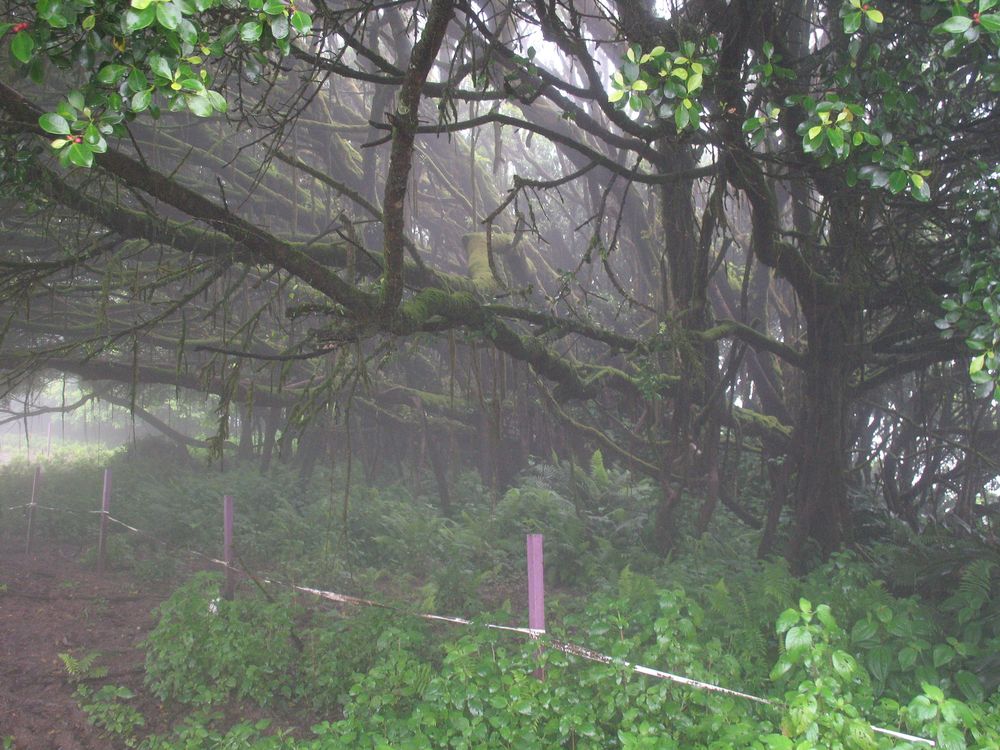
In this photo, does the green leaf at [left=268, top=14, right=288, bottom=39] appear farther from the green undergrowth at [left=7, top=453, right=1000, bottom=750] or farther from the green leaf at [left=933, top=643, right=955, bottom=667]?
the green leaf at [left=933, top=643, right=955, bottom=667]

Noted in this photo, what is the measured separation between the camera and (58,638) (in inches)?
223

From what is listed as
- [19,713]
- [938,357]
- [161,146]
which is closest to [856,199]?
[938,357]

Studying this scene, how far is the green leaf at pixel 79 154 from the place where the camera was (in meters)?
1.64

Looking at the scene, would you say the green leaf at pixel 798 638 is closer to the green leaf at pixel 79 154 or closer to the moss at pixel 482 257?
the green leaf at pixel 79 154

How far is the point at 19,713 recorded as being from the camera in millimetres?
4402

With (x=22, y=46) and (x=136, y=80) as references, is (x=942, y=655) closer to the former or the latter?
(x=136, y=80)

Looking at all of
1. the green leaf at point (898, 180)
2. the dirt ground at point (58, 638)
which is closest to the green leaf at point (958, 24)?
the green leaf at point (898, 180)

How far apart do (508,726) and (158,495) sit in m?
8.36

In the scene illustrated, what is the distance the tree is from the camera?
108 inches

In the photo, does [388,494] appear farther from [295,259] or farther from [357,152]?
[295,259]

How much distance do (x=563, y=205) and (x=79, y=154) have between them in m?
5.57

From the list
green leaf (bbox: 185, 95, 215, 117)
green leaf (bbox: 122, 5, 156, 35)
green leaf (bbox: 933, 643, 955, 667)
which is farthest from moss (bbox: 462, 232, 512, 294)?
green leaf (bbox: 122, 5, 156, 35)

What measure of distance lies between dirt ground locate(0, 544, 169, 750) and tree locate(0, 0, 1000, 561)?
2.02 meters

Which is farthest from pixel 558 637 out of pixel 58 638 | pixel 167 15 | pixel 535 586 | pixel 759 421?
pixel 759 421
